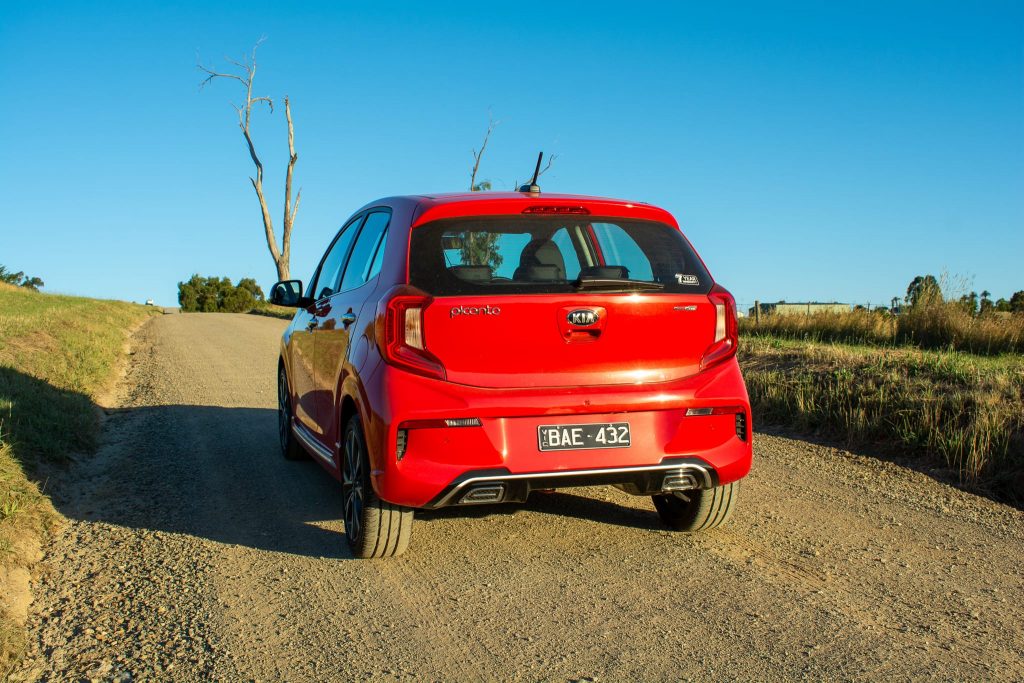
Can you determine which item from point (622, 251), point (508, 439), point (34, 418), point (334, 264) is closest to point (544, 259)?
point (622, 251)

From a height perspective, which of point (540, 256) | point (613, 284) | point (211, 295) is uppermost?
point (540, 256)

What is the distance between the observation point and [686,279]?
468 cm

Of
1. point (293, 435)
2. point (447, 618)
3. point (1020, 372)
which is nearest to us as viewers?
point (447, 618)

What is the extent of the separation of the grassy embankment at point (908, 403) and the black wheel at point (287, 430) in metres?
4.42

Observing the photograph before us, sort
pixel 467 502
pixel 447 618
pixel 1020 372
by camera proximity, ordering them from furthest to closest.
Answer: pixel 1020 372 → pixel 467 502 → pixel 447 618

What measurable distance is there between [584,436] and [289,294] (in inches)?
122

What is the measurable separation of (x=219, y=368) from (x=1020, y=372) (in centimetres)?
1008

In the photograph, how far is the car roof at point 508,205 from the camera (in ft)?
15.3

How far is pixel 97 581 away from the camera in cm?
453

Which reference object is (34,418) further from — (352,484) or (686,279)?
(686,279)

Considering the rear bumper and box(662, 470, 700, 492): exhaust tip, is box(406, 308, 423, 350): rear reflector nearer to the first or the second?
Answer: the rear bumper

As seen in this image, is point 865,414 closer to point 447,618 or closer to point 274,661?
point 447,618

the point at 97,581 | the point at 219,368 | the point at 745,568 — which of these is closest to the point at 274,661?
the point at 97,581

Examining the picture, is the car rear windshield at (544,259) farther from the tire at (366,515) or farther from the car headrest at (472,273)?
the tire at (366,515)
